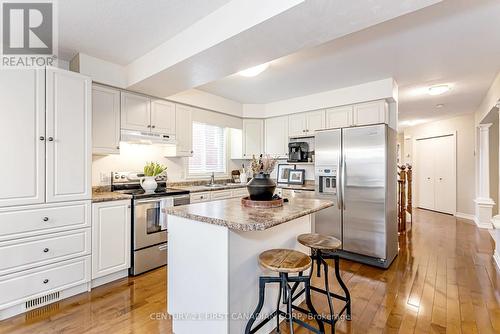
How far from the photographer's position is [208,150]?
183 inches

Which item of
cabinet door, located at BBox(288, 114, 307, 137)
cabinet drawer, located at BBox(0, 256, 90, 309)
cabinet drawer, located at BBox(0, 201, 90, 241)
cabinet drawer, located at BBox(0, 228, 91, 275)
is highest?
cabinet door, located at BBox(288, 114, 307, 137)

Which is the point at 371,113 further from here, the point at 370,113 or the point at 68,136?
the point at 68,136

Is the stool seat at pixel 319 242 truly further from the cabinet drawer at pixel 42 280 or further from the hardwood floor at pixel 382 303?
the cabinet drawer at pixel 42 280

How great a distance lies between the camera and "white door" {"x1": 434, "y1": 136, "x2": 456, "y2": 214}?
6.48 meters

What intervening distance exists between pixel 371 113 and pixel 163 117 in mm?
3093

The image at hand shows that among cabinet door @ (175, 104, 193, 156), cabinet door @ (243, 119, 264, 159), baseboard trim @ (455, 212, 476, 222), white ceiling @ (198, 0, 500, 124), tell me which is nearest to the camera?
white ceiling @ (198, 0, 500, 124)

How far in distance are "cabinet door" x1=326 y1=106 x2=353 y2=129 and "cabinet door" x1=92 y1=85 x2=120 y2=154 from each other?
10.4ft

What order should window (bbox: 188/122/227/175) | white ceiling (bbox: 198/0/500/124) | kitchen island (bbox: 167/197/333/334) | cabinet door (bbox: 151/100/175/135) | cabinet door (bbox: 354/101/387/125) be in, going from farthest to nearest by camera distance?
1. window (bbox: 188/122/227/175)
2. cabinet door (bbox: 354/101/387/125)
3. cabinet door (bbox: 151/100/175/135)
4. white ceiling (bbox: 198/0/500/124)
5. kitchen island (bbox: 167/197/333/334)

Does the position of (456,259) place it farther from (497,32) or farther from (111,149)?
(111,149)

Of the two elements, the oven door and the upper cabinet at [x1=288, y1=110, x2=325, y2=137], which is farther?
the upper cabinet at [x1=288, y1=110, x2=325, y2=137]

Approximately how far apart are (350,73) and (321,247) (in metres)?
2.48

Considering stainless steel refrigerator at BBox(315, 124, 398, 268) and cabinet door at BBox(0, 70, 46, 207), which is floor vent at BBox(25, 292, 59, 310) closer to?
cabinet door at BBox(0, 70, 46, 207)

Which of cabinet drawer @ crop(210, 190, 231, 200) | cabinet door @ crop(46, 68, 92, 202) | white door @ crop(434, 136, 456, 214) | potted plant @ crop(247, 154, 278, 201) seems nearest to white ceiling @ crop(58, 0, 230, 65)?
cabinet door @ crop(46, 68, 92, 202)

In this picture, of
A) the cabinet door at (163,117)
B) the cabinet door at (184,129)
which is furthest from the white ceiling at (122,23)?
the cabinet door at (184,129)
